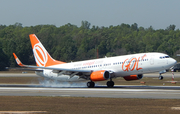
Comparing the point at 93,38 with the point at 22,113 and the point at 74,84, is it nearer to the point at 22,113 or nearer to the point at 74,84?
the point at 74,84

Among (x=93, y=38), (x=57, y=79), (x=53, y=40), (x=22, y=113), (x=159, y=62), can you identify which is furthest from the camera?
(x=93, y=38)

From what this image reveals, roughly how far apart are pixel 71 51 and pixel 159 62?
96.0 m

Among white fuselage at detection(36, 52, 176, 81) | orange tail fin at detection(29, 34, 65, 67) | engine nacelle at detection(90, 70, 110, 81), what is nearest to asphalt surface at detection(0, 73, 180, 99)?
engine nacelle at detection(90, 70, 110, 81)

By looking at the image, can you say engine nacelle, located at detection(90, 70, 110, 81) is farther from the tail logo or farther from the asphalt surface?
the tail logo

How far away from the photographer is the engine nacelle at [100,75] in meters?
41.7

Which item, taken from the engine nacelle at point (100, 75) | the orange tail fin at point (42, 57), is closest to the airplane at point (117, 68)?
the engine nacelle at point (100, 75)

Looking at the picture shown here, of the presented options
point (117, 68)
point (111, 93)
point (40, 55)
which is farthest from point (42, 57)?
point (111, 93)

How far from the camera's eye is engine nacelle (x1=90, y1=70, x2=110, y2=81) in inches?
1643

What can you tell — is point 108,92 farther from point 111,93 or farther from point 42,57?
point 42,57

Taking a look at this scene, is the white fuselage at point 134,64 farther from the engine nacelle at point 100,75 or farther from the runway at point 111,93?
the runway at point 111,93

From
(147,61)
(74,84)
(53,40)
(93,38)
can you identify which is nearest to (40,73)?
(74,84)

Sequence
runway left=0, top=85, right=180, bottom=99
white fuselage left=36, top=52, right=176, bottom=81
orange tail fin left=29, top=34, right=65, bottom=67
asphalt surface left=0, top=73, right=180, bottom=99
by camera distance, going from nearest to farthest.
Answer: runway left=0, top=85, right=180, bottom=99
asphalt surface left=0, top=73, right=180, bottom=99
white fuselage left=36, top=52, right=176, bottom=81
orange tail fin left=29, top=34, right=65, bottom=67

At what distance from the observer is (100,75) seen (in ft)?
137

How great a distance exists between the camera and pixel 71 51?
13512 cm
